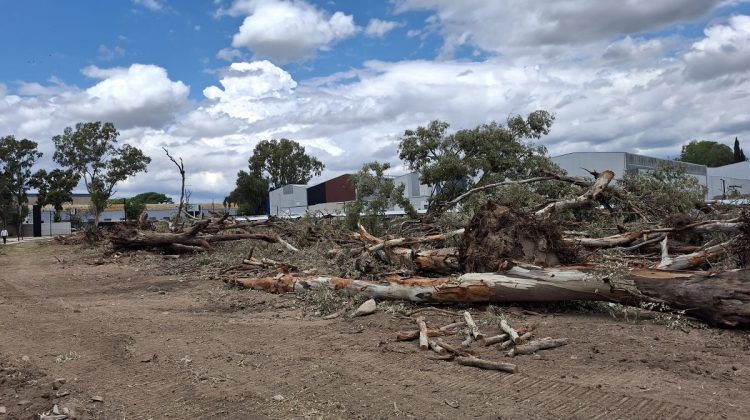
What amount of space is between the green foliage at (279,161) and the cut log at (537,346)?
58162 mm

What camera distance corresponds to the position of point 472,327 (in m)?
5.70

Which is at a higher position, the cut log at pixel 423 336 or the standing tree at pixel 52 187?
the standing tree at pixel 52 187

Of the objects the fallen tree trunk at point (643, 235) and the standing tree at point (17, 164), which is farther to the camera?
the standing tree at point (17, 164)

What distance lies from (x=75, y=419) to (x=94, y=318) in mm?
3959

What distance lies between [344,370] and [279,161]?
5894 cm

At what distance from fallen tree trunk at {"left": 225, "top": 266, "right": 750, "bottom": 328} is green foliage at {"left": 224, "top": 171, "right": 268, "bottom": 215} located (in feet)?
177

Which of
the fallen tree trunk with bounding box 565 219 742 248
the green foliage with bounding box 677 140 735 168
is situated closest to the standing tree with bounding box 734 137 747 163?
the green foliage with bounding box 677 140 735 168

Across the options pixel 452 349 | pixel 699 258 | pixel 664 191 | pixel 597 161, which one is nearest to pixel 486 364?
pixel 452 349

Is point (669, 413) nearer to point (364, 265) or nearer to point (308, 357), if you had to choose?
point (308, 357)

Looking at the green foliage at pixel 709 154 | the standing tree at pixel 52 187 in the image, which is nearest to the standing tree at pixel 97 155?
the standing tree at pixel 52 187

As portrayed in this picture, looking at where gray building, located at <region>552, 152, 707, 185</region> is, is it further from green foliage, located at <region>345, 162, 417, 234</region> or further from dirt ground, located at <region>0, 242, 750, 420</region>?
dirt ground, located at <region>0, 242, 750, 420</region>

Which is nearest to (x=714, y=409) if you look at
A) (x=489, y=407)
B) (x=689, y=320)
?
(x=489, y=407)

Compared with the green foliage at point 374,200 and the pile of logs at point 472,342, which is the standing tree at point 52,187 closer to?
the green foliage at point 374,200

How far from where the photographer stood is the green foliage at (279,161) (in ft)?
204
